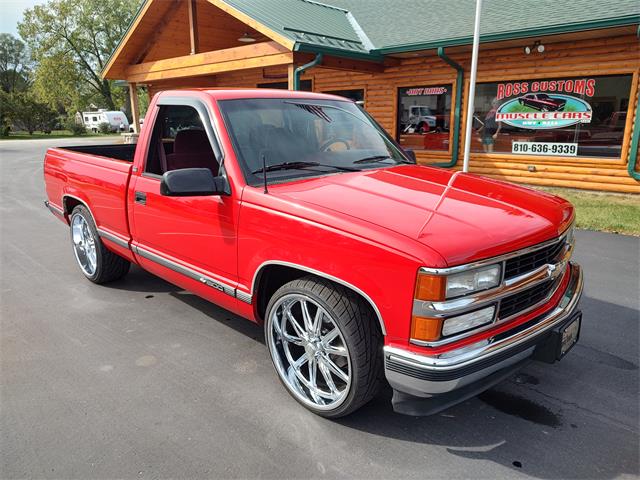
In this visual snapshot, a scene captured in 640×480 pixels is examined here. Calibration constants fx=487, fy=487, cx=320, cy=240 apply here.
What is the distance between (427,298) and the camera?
226 cm

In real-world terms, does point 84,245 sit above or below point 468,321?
below

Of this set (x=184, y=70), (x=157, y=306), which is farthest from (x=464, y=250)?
(x=184, y=70)

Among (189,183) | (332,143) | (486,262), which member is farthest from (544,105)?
(189,183)

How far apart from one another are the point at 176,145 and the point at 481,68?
369 inches

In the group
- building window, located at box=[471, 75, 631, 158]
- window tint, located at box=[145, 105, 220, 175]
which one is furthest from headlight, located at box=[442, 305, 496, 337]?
building window, located at box=[471, 75, 631, 158]

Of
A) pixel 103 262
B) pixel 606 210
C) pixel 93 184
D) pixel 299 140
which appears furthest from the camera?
pixel 606 210

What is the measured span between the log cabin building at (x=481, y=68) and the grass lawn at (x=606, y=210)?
0.32 metres

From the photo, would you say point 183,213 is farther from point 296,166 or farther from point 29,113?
point 29,113

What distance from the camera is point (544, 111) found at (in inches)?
425

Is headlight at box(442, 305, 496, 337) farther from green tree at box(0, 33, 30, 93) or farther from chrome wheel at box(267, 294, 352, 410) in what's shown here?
green tree at box(0, 33, 30, 93)

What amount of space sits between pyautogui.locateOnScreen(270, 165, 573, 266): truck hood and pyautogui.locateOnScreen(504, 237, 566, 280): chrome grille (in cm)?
8

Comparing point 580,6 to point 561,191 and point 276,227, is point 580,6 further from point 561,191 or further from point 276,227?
point 276,227

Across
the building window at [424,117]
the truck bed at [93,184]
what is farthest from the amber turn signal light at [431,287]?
the building window at [424,117]

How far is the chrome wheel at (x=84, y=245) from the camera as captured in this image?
5.24 metres
